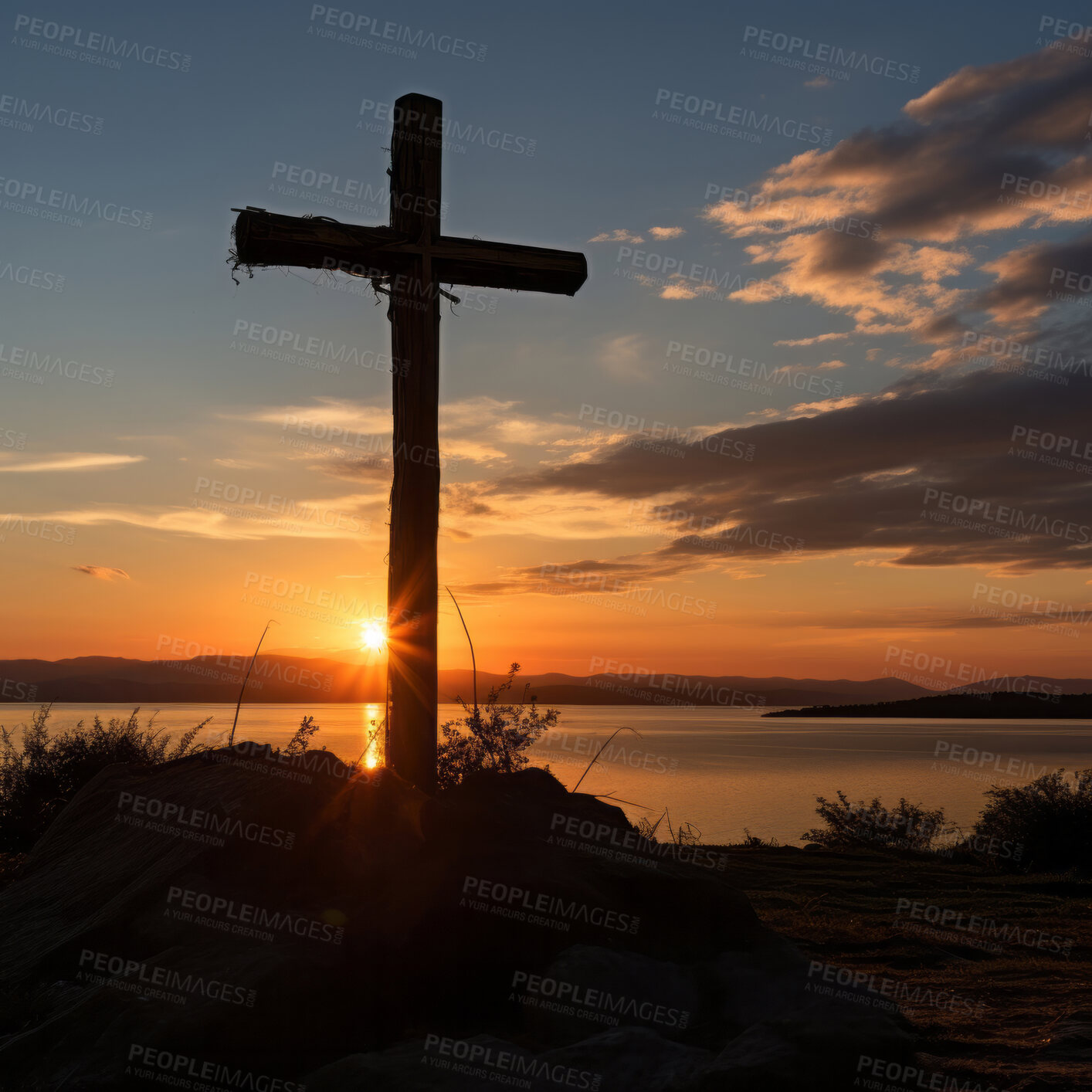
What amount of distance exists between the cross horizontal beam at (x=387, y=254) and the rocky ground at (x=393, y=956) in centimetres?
396

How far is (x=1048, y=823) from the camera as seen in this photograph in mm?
14195

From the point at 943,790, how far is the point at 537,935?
3431cm

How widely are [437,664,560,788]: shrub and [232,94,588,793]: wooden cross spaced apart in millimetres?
1468

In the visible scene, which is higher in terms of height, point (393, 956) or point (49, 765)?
point (393, 956)

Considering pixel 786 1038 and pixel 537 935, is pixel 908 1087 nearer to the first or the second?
pixel 786 1038

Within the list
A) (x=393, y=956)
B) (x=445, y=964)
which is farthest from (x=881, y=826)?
(x=393, y=956)

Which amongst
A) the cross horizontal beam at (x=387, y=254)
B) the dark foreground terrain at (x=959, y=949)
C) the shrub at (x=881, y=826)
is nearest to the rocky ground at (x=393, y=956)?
the dark foreground terrain at (x=959, y=949)

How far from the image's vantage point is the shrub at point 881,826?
1565 centimetres

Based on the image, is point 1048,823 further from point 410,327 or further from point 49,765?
point 49,765

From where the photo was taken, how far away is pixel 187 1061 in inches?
144

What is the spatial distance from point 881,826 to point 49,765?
14.2 meters

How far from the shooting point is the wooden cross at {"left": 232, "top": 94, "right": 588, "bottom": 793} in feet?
21.8

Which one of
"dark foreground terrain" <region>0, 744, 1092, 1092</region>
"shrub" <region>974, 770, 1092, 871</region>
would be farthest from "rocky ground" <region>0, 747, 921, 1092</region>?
"shrub" <region>974, 770, 1092, 871</region>

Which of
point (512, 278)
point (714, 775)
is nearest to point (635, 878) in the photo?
point (512, 278)
